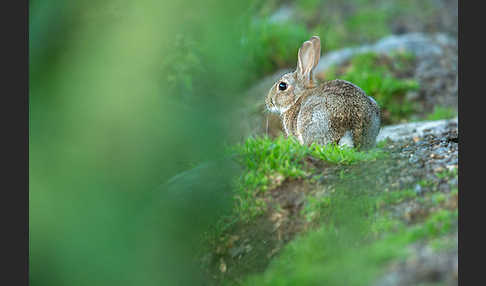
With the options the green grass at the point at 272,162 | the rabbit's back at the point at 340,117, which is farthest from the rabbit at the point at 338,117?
the green grass at the point at 272,162

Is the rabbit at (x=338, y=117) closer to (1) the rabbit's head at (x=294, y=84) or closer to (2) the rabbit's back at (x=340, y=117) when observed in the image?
(2) the rabbit's back at (x=340, y=117)

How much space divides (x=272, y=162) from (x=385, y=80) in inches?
194

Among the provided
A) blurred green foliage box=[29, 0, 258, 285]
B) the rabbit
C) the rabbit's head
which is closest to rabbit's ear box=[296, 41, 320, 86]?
the rabbit's head

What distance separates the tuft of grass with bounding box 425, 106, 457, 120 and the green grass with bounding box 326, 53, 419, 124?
0.36m

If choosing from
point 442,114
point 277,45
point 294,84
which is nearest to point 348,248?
point 294,84

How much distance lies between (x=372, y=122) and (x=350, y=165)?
892mm

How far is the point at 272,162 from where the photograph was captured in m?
3.88

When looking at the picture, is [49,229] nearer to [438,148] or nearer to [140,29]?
[140,29]

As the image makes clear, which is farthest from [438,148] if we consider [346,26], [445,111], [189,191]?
[346,26]

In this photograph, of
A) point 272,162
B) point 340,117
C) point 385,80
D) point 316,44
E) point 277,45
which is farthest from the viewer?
point 277,45

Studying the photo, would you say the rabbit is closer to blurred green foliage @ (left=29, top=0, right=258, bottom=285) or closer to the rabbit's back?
the rabbit's back

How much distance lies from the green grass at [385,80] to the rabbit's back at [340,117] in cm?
275

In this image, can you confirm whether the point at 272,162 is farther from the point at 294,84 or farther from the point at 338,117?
the point at 294,84

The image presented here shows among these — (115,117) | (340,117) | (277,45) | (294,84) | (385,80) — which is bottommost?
(115,117)
